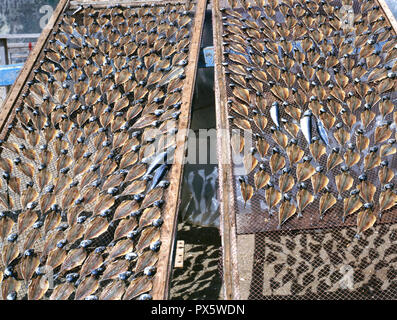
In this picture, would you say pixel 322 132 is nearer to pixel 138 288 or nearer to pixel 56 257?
pixel 138 288

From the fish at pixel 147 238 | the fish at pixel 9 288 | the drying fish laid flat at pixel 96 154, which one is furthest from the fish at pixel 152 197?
the fish at pixel 9 288

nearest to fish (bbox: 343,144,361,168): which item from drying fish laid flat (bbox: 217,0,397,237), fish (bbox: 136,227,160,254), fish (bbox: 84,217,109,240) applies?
drying fish laid flat (bbox: 217,0,397,237)

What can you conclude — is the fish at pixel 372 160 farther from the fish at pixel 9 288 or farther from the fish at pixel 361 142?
the fish at pixel 9 288

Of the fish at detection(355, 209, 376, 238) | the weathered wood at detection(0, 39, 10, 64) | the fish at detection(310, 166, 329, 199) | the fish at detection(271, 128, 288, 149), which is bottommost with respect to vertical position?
the fish at detection(355, 209, 376, 238)

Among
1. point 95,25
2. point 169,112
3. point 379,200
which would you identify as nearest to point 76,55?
point 95,25

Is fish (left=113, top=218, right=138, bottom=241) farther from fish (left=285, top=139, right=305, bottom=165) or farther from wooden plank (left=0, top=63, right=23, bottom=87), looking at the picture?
wooden plank (left=0, top=63, right=23, bottom=87)

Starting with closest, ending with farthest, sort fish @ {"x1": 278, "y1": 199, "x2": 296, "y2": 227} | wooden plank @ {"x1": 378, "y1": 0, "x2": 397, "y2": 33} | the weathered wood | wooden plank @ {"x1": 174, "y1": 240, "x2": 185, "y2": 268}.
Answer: fish @ {"x1": 278, "y1": 199, "x2": 296, "y2": 227}, wooden plank @ {"x1": 378, "y1": 0, "x2": 397, "y2": 33}, wooden plank @ {"x1": 174, "y1": 240, "x2": 185, "y2": 268}, the weathered wood

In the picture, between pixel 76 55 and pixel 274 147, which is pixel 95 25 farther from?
pixel 274 147
